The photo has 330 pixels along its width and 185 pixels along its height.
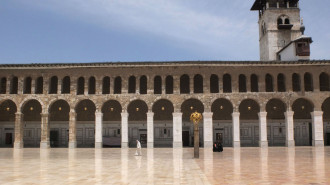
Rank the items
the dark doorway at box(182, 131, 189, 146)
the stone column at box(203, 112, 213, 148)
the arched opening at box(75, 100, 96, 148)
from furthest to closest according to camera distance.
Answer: the arched opening at box(75, 100, 96, 148), the dark doorway at box(182, 131, 189, 146), the stone column at box(203, 112, 213, 148)

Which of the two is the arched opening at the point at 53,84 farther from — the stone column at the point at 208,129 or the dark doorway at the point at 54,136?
the stone column at the point at 208,129

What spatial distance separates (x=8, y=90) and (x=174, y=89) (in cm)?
1838

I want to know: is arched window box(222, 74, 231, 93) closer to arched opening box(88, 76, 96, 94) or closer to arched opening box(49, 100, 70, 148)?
arched opening box(88, 76, 96, 94)

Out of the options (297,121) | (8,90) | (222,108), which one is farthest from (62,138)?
(297,121)

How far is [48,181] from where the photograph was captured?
1320 cm

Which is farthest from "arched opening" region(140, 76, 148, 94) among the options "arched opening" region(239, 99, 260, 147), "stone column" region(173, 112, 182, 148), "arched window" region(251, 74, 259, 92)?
"arched window" region(251, 74, 259, 92)

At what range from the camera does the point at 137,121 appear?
1762 inches

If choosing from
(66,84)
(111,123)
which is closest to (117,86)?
(111,123)

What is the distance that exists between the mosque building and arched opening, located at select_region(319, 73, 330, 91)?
0.37 feet

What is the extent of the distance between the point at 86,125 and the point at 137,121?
6.51 meters

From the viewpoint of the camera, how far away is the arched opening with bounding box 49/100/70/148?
45344 millimetres

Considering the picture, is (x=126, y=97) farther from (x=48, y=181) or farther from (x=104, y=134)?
(x=48, y=181)

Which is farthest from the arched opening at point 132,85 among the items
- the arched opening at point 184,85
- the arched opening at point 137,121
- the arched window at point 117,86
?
the arched opening at point 184,85

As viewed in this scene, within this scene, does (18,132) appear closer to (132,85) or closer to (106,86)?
(106,86)
